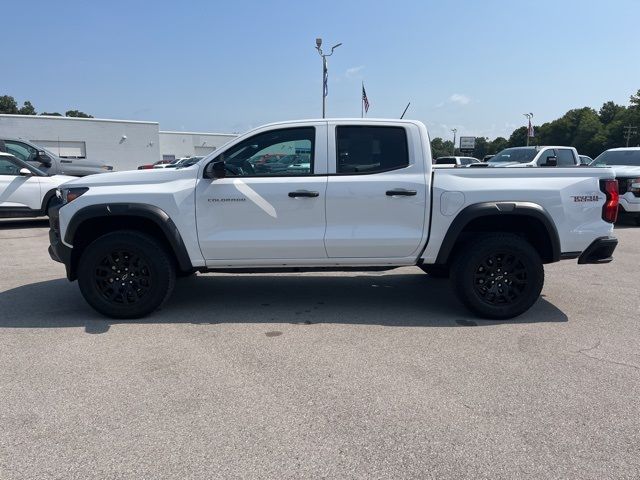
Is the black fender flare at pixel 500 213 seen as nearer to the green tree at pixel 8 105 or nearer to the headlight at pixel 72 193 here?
the headlight at pixel 72 193

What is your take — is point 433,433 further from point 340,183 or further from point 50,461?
point 340,183

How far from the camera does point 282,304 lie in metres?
5.32

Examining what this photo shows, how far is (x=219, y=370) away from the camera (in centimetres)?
366

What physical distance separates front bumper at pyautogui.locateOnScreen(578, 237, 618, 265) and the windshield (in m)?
9.14

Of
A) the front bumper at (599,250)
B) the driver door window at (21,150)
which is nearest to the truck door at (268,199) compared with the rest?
the front bumper at (599,250)

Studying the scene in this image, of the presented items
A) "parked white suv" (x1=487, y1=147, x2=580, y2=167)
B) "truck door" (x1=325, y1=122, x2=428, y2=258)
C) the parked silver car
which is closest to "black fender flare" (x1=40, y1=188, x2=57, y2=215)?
the parked silver car

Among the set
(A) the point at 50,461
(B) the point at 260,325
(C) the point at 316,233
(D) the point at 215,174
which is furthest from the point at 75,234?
(A) the point at 50,461

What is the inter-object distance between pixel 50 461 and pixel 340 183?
125 inches

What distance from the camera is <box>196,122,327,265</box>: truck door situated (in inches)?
182

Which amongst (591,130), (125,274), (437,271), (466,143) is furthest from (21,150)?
(591,130)

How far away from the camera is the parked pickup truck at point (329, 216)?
4.62 m

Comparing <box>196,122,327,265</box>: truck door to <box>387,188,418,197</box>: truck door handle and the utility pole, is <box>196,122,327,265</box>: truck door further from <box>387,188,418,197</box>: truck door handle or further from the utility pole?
the utility pole

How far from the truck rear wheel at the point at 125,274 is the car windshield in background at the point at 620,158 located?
39.3 ft

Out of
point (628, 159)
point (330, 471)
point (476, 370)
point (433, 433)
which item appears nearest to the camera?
point (330, 471)
